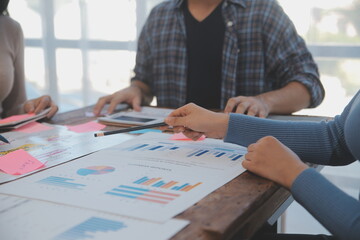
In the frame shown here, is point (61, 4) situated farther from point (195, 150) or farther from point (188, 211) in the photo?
point (188, 211)

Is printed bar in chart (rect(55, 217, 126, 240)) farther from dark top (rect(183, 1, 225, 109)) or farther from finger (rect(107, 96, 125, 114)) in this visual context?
dark top (rect(183, 1, 225, 109))

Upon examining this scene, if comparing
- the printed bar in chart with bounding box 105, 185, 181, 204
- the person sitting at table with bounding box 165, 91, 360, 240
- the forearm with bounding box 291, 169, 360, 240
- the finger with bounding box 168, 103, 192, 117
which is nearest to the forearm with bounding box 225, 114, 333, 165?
the person sitting at table with bounding box 165, 91, 360, 240

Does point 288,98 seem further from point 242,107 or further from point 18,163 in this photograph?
point 18,163

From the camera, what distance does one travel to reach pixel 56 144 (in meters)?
1.02

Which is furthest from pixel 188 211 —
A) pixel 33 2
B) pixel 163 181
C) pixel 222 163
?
pixel 33 2

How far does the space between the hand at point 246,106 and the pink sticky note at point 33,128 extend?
20.1 inches

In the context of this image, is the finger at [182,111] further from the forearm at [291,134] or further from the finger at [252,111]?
the finger at [252,111]

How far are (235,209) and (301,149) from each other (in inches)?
14.7

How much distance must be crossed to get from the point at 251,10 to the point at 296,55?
0.24 m

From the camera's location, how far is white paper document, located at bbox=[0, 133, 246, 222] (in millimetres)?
645

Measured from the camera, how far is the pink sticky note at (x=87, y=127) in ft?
3.84

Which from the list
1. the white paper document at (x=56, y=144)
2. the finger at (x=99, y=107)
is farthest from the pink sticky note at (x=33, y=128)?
the finger at (x=99, y=107)

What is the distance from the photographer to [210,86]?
1.68m

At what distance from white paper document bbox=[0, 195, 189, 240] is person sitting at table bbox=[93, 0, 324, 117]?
2.60 ft
